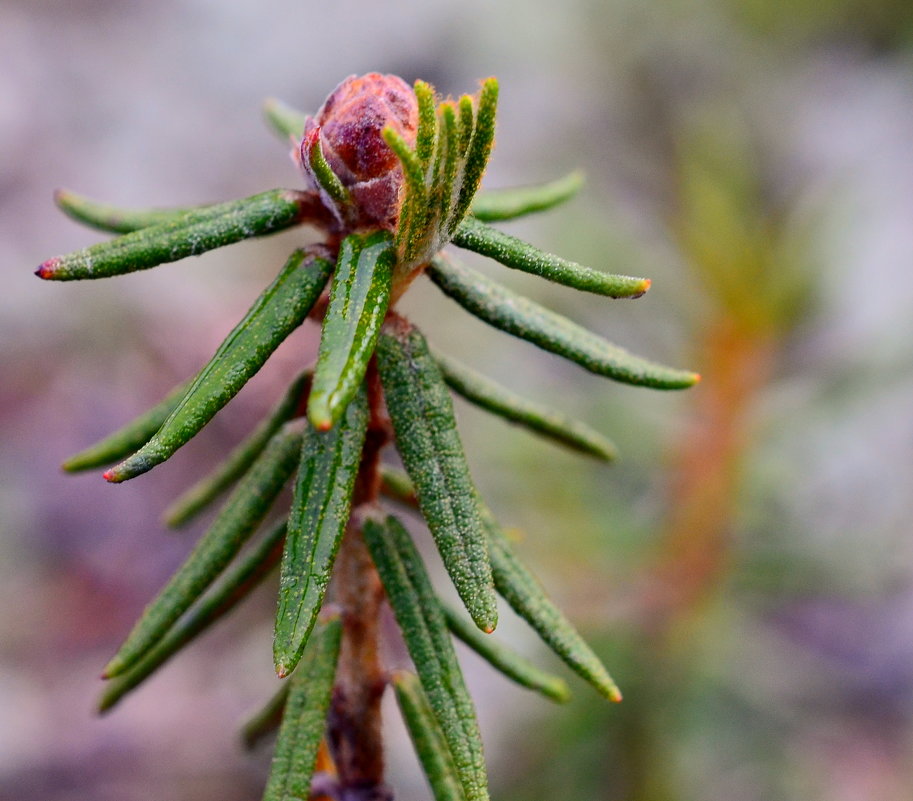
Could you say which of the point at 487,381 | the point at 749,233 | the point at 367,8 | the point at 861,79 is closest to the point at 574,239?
the point at 749,233

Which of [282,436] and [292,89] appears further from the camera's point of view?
[292,89]

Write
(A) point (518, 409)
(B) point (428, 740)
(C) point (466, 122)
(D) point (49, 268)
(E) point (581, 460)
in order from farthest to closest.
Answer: (E) point (581, 460) < (A) point (518, 409) < (B) point (428, 740) < (D) point (49, 268) < (C) point (466, 122)

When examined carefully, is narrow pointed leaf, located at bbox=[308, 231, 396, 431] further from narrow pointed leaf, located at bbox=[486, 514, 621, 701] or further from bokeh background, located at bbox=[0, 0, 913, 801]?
bokeh background, located at bbox=[0, 0, 913, 801]

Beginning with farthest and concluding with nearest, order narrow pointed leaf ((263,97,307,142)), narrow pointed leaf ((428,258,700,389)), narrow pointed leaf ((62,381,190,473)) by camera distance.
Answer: narrow pointed leaf ((263,97,307,142))
narrow pointed leaf ((62,381,190,473))
narrow pointed leaf ((428,258,700,389))

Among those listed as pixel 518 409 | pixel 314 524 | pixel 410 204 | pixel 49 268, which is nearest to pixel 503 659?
pixel 518 409

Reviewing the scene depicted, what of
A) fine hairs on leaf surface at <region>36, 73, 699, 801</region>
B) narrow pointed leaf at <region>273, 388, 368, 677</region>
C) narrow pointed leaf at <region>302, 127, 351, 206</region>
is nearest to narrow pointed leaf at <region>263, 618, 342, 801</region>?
fine hairs on leaf surface at <region>36, 73, 699, 801</region>

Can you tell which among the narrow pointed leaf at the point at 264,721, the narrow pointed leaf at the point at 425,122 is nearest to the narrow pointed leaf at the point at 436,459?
the narrow pointed leaf at the point at 425,122

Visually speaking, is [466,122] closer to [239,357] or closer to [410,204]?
[410,204]

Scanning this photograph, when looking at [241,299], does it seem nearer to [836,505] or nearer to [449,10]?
[836,505]
